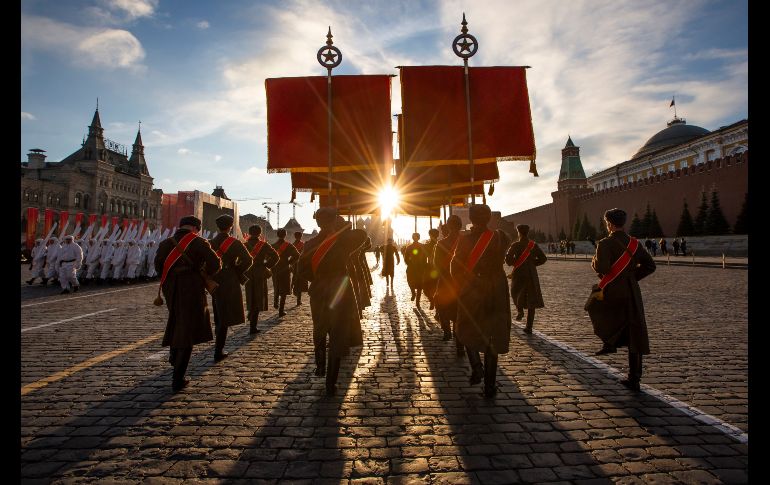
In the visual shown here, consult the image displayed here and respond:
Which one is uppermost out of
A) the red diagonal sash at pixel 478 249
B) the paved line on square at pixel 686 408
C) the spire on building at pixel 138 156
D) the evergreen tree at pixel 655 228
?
the spire on building at pixel 138 156

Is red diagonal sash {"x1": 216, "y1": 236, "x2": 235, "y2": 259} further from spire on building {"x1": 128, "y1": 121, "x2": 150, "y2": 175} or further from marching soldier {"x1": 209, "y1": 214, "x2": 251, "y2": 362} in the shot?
spire on building {"x1": 128, "y1": 121, "x2": 150, "y2": 175}

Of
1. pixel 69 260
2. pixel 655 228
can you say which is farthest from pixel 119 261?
pixel 655 228

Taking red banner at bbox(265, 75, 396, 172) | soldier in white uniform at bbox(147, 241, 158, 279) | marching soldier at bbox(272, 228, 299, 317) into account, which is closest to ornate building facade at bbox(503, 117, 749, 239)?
red banner at bbox(265, 75, 396, 172)

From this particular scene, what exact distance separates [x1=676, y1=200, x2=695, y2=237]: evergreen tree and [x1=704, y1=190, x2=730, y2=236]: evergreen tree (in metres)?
2.23

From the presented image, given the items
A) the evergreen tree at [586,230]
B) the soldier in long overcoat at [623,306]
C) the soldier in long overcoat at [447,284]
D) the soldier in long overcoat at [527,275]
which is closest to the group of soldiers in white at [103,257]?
the soldier in long overcoat at [447,284]

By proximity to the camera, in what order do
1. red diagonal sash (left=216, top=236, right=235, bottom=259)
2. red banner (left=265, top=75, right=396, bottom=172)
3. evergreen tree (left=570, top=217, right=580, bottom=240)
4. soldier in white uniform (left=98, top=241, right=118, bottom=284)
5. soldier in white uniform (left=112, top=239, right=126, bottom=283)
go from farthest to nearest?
evergreen tree (left=570, top=217, right=580, bottom=240)
soldier in white uniform (left=112, top=239, right=126, bottom=283)
soldier in white uniform (left=98, top=241, right=118, bottom=284)
red banner (left=265, top=75, right=396, bottom=172)
red diagonal sash (left=216, top=236, right=235, bottom=259)

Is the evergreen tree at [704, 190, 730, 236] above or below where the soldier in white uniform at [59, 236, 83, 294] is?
above

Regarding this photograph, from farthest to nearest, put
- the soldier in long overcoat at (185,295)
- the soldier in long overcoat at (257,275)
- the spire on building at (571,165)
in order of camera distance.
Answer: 1. the spire on building at (571,165)
2. the soldier in long overcoat at (257,275)
3. the soldier in long overcoat at (185,295)

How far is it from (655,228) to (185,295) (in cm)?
5347

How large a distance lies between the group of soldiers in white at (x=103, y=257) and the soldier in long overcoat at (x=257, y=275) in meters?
12.2

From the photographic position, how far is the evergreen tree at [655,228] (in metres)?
47.0

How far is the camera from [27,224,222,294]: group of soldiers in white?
17062 mm

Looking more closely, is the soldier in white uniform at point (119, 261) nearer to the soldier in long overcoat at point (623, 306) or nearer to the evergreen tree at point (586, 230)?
the soldier in long overcoat at point (623, 306)

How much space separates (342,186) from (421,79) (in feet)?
9.90
